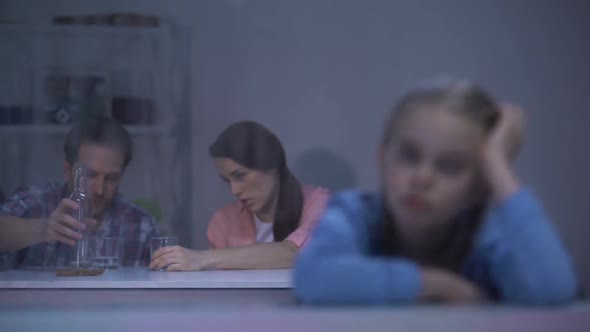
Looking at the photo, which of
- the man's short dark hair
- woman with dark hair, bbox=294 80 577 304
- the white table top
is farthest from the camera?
the man's short dark hair

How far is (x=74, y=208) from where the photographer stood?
1882 millimetres

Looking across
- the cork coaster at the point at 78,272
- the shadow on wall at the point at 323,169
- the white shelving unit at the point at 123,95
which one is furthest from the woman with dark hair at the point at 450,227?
the white shelving unit at the point at 123,95

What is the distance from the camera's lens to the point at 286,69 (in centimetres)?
206

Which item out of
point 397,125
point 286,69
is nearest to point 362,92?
point 286,69

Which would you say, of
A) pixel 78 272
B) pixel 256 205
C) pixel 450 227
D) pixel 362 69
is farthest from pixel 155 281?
pixel 450 227

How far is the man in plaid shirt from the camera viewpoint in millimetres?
2047

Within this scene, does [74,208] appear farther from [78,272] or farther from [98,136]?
[98,136]

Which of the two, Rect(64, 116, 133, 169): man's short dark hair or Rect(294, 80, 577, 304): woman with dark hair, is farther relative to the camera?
Rect(64, 116, 133, 169): man's short dark hair

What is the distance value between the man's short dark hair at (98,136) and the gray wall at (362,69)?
0.93 ft

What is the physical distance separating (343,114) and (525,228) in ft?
3.81

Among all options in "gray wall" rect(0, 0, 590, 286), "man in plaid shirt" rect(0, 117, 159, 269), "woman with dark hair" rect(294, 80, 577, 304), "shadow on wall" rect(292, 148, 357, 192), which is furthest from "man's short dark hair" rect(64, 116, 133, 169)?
"woman with dark hair" rect(294, 80, 577, 304)

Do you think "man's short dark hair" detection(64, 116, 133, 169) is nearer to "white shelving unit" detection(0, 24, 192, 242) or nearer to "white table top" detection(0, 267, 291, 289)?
"white shelving unit" detection(0, 24, 192, 242)

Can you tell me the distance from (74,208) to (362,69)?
99 cm

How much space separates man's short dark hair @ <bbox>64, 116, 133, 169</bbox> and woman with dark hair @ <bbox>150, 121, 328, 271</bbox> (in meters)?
0.37
